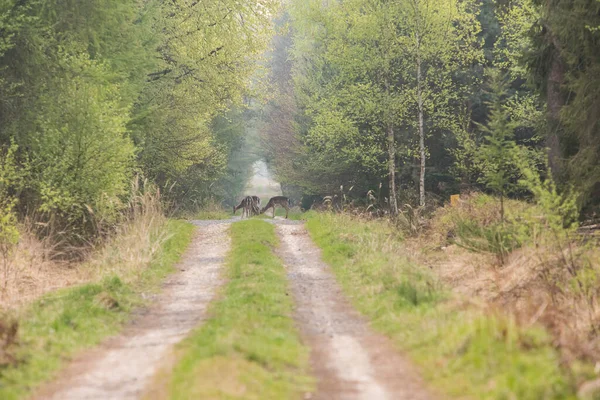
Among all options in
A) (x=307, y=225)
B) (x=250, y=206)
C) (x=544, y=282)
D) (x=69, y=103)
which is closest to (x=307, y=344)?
(x=544, y=282)

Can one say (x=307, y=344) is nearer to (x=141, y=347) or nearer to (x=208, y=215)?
(x=141, y=347)

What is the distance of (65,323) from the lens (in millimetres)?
10594

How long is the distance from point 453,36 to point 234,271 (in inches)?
710

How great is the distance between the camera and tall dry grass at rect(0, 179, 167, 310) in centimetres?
1384

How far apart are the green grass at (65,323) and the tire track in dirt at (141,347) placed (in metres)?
0.21

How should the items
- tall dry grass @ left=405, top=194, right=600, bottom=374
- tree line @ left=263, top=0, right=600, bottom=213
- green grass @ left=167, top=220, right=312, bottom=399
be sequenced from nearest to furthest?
green grass @ left=167, top=220, right=312, bottom=399, tall dry grass @ left=405, top=194, right=600, bottom=374, tree line @ left=263, top=0, right=600, bottom=213

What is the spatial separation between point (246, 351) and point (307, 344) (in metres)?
1.48

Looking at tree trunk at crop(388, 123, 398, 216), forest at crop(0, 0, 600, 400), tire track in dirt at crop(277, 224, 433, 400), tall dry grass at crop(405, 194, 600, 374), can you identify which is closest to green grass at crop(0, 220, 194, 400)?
forest at crop(0, 0, 600, 400)

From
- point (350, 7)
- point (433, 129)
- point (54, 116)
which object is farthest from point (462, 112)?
point (54, 116)

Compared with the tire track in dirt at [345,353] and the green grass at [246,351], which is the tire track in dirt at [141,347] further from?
the tire track in dirt at [345,353]

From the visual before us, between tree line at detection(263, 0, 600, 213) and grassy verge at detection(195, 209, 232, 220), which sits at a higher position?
tree line at detection(263, 0, 600, 213)

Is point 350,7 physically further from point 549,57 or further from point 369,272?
point 369,272

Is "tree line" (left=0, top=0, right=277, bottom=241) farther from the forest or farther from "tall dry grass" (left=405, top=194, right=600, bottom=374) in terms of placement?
"tall dry grass" (left=405, top=194, right=600, bottom=374)

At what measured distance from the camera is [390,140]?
31422 mm
